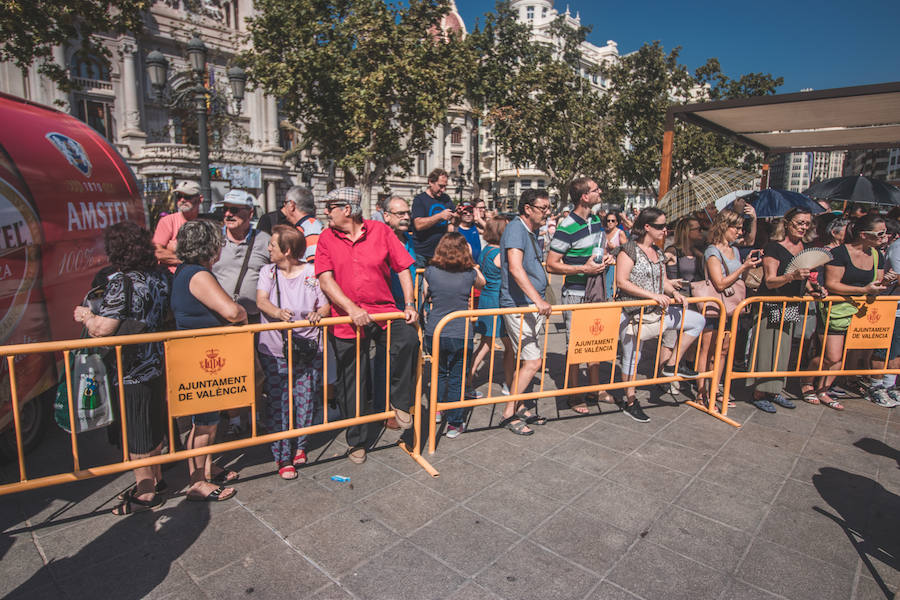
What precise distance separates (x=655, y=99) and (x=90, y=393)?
2884 centimetres

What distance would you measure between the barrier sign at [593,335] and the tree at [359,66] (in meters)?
18.8

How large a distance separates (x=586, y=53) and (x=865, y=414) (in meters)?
94.7

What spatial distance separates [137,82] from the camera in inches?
1420

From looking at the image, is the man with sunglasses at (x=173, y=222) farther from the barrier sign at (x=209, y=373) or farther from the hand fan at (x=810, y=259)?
the hand fan at (x=810, y=259)

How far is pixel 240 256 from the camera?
4.25m

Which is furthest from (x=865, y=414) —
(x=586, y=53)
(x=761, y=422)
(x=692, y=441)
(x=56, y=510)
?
(x=586, y=53)

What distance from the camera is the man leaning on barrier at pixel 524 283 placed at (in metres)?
4.37

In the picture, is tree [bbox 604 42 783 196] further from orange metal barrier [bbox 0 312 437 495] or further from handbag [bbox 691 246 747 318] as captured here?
orange metal barrier [bbox 0 312 437 495]

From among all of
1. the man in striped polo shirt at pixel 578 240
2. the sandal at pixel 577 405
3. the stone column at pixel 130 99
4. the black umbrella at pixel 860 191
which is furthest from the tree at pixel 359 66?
the sandal at pixel 577 405

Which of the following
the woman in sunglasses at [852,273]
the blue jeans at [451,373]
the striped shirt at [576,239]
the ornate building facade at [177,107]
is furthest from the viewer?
the ornate building facade at [177,107]

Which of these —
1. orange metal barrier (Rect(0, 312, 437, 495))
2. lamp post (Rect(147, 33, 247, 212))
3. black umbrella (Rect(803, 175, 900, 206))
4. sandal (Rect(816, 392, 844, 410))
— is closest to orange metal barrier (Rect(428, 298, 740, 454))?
orange metal barrier (Rect(0, 312, 437, 495))

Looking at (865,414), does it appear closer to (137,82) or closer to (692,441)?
(692,441)

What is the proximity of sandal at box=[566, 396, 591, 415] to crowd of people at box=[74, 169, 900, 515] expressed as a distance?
0.03 meters

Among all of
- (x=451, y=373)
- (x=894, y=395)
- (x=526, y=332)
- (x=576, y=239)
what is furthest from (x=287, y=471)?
(x=894, y=395)
